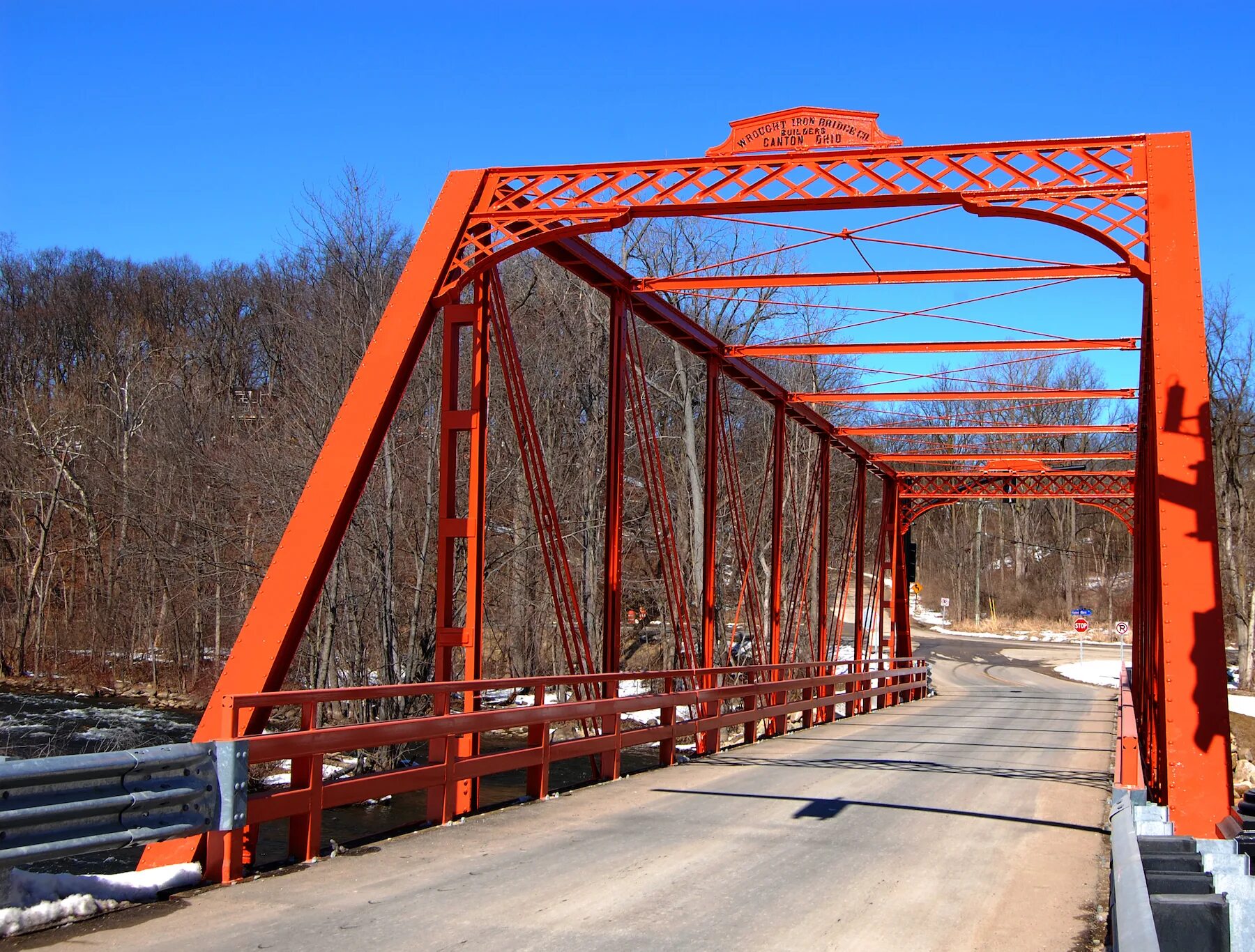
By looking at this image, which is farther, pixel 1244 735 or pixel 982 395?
pixel 1244 735

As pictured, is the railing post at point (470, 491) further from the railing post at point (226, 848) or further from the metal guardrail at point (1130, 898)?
the metal guardrail at point (1130, 898)

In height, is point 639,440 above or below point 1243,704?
above

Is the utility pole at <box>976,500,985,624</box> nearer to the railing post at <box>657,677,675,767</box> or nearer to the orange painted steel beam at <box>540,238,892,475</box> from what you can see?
the orange painted steel beam at <box>540,238,892,475</box>

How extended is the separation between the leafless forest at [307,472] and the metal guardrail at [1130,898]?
1636 cm

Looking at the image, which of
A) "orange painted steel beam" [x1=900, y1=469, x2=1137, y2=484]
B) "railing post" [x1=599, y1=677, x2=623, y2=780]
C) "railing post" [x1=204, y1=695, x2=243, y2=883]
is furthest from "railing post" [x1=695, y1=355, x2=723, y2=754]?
"orange painted steel beam" [x1=900, y1=469, x2=1137, y2=484]

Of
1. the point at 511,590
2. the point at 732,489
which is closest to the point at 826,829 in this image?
the point at 732,489

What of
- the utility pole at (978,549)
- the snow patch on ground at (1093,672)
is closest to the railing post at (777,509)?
the snow patch on ground at (1093,672)

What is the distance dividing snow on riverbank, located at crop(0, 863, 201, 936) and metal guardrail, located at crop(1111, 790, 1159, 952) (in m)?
4.70

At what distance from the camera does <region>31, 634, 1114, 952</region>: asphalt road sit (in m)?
5.96

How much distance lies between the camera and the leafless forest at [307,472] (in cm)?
2762

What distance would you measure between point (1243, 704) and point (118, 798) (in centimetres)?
3411

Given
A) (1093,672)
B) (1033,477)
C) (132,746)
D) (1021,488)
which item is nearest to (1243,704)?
(1021,488)

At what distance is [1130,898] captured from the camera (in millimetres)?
4117

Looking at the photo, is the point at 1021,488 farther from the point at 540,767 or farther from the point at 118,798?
the point at 118,798
